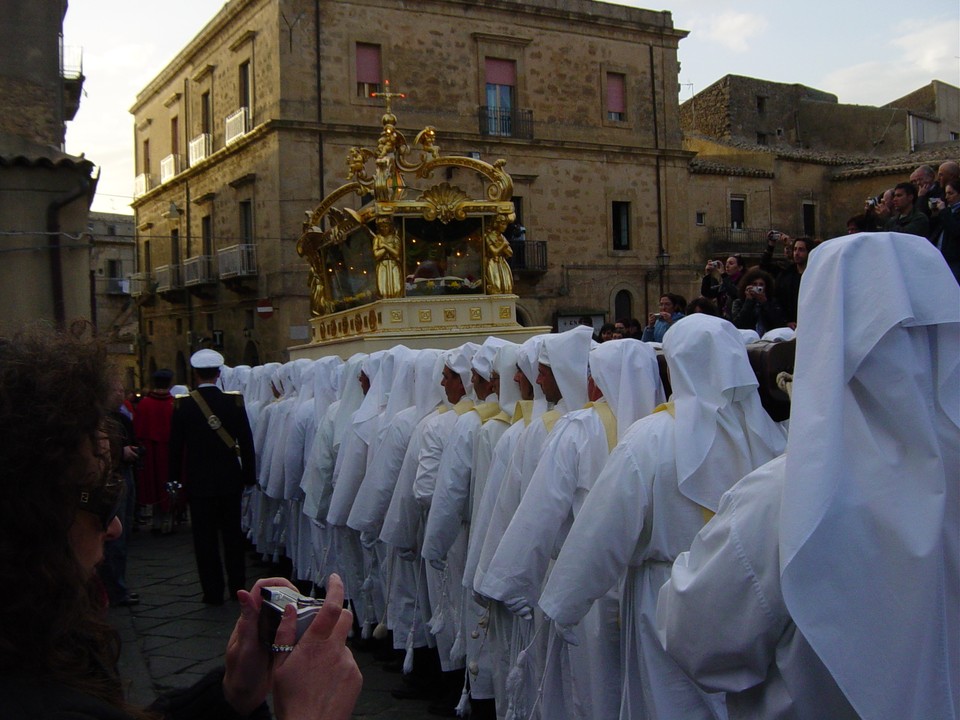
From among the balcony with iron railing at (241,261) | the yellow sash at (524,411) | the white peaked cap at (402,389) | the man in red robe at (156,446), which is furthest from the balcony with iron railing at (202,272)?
the yellow sash at (524,411)

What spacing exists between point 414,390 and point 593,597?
11.7 ft

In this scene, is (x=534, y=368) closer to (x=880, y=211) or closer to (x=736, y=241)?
(x=880, y=211)

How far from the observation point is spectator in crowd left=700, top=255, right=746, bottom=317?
9.77 m

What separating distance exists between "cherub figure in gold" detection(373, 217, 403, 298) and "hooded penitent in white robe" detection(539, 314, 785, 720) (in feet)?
31.4

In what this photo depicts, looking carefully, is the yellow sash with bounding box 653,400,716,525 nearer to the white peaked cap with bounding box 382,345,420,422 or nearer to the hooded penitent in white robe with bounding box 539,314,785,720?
the hooded penitent in white robe with bounding box 539,314,785,720

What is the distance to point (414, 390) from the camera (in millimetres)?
7160

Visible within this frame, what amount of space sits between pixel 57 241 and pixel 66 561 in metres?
9.80

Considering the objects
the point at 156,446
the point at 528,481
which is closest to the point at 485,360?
the point at 528,481

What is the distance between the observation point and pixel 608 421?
4531 millimetres

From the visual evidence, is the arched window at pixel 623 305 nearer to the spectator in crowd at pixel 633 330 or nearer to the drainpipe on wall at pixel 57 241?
the spectator in crowd at pixel 633 330

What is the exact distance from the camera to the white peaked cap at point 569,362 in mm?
5090

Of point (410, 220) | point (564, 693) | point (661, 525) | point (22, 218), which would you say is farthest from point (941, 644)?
point (410, 220)

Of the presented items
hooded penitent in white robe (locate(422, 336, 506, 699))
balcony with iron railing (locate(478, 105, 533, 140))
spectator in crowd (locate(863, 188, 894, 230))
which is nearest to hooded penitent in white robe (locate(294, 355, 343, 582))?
hooded penitent in white robe (locate(422, 336, 506, 699))

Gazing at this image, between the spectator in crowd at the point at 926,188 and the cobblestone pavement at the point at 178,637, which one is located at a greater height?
the spectator in crowd at the point at 926,188
